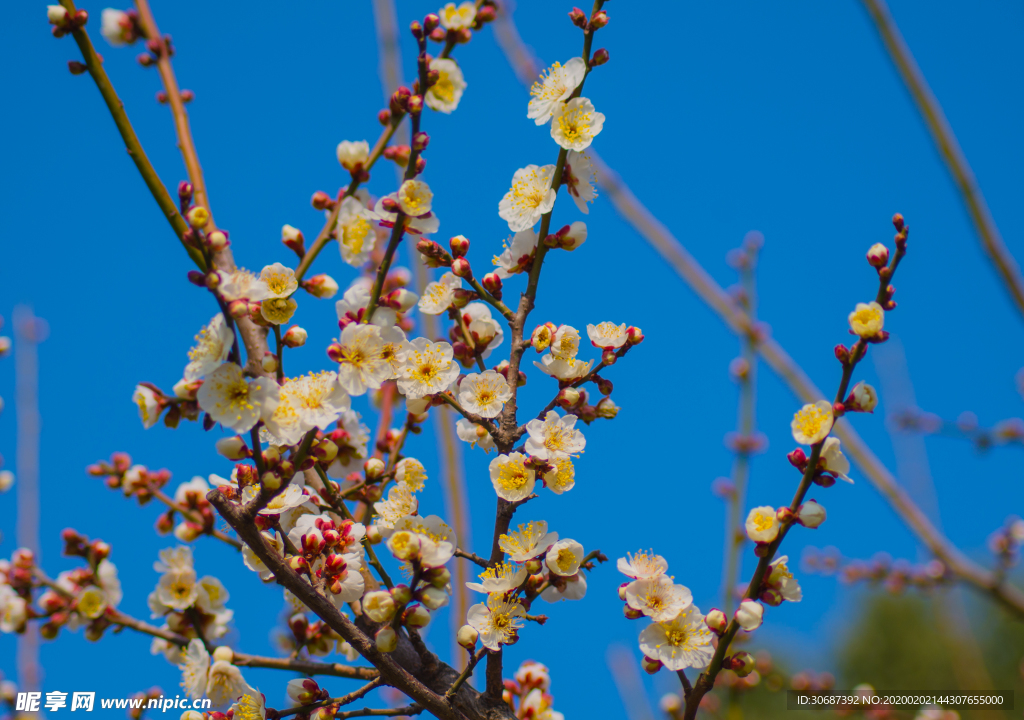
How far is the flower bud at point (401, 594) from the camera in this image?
54.8 inches

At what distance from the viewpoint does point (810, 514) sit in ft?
4.82

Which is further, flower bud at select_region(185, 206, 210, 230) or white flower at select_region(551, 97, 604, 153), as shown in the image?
white flower at select_region(551, 97, 604, 153)

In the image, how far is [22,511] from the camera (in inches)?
133

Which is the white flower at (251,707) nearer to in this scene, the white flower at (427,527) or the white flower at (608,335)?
the white flower at (427,527)

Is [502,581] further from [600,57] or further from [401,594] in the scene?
[600,57]

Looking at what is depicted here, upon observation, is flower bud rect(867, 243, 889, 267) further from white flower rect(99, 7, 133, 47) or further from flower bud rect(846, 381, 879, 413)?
white flower rect(99, 7, 133, 47)

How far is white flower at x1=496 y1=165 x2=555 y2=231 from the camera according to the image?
174 centimetres

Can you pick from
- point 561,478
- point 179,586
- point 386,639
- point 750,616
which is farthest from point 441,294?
point 179,586

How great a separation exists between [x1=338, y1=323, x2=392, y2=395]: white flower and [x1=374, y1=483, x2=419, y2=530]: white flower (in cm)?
26

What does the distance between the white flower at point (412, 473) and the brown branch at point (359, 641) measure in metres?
0.40

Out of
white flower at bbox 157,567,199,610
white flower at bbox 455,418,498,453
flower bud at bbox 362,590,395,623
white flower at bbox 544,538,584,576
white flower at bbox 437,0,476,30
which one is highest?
white flower at bbox 437,0,476,30

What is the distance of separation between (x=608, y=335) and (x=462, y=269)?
0.41 metres

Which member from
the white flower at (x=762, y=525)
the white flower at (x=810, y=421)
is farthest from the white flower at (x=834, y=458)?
the white flower at (x=762, y=525)

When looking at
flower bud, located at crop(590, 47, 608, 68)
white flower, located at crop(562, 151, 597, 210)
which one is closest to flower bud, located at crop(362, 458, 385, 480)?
white flower, located at crop(562, 151, 597, 210)
